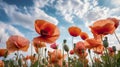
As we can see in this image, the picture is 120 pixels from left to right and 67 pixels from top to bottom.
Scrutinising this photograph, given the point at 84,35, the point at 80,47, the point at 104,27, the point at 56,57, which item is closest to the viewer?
the point at 104,27

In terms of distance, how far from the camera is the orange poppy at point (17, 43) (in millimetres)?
2993

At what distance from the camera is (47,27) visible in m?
2.89

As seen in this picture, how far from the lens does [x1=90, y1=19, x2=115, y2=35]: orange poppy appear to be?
281 cm

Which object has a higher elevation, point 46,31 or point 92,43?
point 46,31

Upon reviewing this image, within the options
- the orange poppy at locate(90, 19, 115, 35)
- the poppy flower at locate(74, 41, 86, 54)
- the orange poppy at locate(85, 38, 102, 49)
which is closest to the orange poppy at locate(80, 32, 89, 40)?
the poppy flower at locate(74, 41, 86, 54)

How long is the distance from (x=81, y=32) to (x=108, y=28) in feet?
5.28

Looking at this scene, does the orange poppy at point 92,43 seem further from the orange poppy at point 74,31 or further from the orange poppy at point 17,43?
the orange poppy at point 17,43

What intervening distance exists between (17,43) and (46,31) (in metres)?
0.44

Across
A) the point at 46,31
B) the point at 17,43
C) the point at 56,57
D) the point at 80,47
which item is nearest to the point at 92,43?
the point at 80,47

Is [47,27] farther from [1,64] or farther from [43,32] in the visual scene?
[1,64]

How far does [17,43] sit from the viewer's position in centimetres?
305

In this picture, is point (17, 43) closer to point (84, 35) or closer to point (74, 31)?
point (74, 31)

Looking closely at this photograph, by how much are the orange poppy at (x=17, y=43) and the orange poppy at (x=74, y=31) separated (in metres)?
1.38

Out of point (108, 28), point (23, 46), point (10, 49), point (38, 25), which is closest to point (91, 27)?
point (108, 28)
